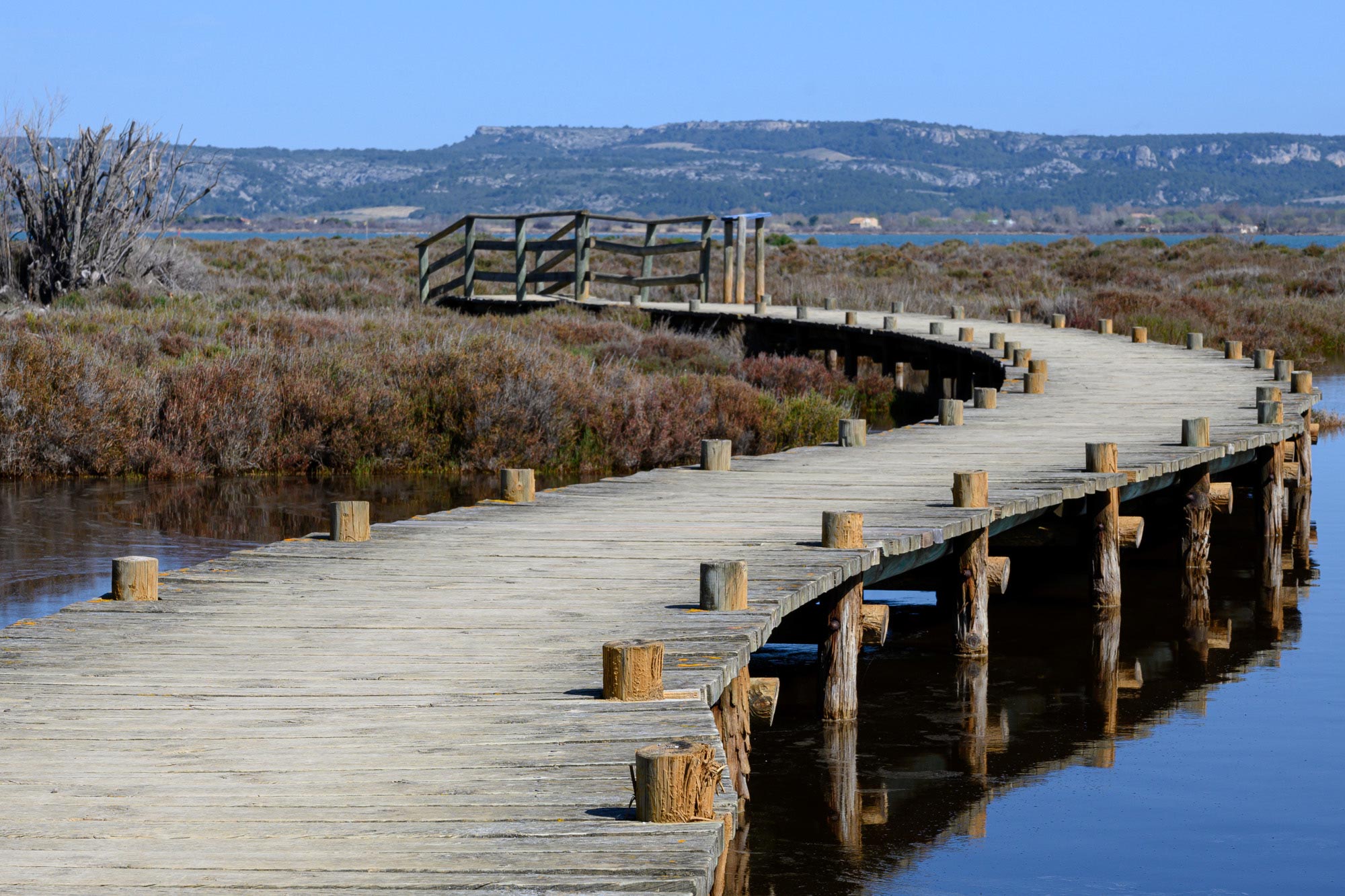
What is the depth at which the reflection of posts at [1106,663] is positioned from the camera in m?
9.58

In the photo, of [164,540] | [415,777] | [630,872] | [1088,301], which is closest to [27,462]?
[164,540]

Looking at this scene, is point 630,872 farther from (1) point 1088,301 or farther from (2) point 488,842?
(1) point 1088,301

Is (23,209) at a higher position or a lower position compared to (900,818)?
higher

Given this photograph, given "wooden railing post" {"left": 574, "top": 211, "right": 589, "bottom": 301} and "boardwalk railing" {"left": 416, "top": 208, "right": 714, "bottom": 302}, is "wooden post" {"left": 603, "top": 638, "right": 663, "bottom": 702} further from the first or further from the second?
"wooden railing post" {"left": 574, "top": 211, "right": 589, "bottom": 301}

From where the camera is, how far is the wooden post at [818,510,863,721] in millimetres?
8469

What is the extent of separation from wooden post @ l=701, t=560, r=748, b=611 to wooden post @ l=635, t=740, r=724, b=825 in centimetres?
254

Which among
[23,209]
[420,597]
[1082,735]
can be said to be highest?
[23,209]

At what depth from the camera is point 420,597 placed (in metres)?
7.68

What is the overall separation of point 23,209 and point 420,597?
19242 millimetres

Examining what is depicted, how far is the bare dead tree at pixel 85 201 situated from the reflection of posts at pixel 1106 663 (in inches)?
626

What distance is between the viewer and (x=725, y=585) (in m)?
7.09

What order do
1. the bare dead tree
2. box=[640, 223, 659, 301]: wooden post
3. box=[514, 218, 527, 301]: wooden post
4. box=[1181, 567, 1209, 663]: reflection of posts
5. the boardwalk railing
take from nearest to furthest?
box=[1181, 567, 1209, 663]: reflection of posts < the bare dead tree < the boardwalk railing < box=[514, 218, 527, 301]: wooden post < box=[640, 223, 659, 301]: wooden post

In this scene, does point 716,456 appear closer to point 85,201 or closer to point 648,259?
point 85,201

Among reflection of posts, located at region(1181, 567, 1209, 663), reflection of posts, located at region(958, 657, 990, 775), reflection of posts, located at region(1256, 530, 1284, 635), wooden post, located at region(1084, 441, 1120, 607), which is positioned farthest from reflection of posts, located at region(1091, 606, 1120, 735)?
reflection of posts, located at region(1256, 530, 1284, 635)
